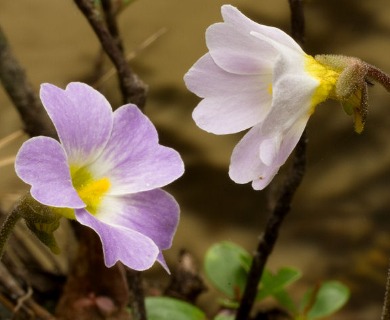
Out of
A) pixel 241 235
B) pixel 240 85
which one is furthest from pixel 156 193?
pixel 241 235

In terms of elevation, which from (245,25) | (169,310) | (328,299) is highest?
(245,25)

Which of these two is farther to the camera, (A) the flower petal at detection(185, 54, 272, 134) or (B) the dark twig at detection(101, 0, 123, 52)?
(B) the dark twig at detection(101, 0, 123, 52)

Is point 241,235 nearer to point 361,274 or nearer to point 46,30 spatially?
point 361,274

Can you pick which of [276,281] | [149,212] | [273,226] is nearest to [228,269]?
[276,281]

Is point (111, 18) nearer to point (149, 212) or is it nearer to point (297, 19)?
point (297, 19)

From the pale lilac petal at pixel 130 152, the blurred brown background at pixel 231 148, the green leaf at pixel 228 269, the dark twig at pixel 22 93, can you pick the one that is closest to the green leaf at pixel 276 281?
the green leaf at pixel 228 269

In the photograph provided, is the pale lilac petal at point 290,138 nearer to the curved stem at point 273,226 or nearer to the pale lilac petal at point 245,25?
the pale lilac petal at point 245,25

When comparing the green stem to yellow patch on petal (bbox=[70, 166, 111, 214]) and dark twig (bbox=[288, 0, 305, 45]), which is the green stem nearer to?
yellow patch on petal (bbox=[70, 166, 111, 214])

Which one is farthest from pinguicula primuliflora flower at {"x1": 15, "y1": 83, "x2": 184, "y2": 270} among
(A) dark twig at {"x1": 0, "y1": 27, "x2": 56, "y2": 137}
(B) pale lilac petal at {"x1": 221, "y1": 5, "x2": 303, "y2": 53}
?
(A) dark twig at {"x1": 0, "y1": 27, "x2": 56, "y2": 137}
